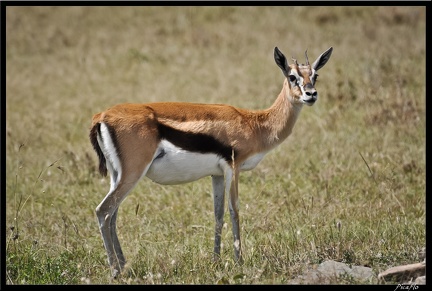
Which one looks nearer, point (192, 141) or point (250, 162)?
point (192, 141)

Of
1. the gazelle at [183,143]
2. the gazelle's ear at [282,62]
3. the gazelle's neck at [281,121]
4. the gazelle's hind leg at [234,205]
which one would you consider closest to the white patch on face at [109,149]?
the gazelle at [183,143]

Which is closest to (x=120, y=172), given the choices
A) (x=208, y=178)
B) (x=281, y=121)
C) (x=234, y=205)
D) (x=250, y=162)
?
(x=234, y=205)

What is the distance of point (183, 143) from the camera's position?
18.9 feet

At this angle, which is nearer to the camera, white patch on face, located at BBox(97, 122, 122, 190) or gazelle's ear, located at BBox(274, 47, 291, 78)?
white patch on face, located at BBox(97, 122, 122, 190)

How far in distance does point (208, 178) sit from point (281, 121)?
2132 mm

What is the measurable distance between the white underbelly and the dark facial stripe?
0.10 feet

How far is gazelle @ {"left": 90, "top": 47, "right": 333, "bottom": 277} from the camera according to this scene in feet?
18.5

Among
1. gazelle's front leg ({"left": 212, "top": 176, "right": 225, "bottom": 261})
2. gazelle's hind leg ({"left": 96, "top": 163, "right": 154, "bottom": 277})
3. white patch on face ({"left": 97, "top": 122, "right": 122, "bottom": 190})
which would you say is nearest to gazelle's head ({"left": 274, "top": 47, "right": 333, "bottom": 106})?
gazelle's front leg ({"left": 212, "top": 176, "right": 225, "bottom": 261})

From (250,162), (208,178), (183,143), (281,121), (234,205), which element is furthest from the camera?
(208,178)

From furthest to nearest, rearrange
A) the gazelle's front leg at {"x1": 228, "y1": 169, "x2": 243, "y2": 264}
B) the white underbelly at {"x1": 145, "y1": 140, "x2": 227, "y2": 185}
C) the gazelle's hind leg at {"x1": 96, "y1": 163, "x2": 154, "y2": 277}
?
the gazelle's front leg at {"x1": 228, "y1": 169, "x2": 243, "y2": 264} < the white underbelly at {"x1": 145, "y1": 140, "x2": 227, "y2": 185} < the gazelle's hind leg at {"x1": 96, "y1": 163, "x2": 154, "y2": 277}

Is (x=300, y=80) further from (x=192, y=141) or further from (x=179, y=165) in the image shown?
(x=179, y=165)

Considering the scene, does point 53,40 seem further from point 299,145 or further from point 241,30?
point 299,145

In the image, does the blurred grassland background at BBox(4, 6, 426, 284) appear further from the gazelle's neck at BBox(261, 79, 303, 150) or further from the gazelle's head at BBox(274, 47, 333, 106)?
the gazelle's head at BBox(274, 47, 333, 106)
